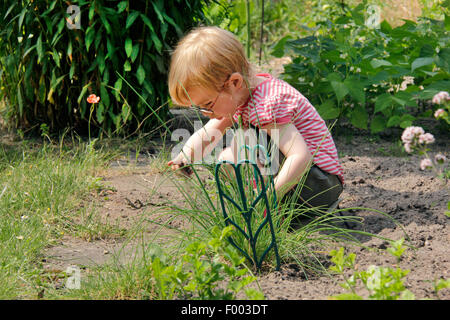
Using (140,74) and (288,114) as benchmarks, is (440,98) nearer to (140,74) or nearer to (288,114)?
(288,114)

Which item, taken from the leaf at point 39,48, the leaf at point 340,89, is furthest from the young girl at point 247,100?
the leaf at point 39,48

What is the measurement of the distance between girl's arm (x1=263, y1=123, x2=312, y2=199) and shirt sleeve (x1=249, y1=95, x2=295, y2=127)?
65 mm

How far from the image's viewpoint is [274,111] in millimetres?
2357

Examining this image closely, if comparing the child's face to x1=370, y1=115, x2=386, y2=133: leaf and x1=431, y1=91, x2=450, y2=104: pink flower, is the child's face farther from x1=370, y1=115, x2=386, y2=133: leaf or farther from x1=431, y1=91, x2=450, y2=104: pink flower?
x1=370, y1=115, x2=386, y2=133: leaf

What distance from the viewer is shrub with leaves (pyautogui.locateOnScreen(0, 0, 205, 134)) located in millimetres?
3779

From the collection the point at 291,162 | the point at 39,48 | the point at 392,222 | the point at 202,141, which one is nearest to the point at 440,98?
the point at 291,162

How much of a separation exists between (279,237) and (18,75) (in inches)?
110

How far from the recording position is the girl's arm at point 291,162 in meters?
2.24

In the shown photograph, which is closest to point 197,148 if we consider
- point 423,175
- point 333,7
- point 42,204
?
point 42,204

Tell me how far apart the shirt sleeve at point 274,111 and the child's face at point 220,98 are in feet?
0.35

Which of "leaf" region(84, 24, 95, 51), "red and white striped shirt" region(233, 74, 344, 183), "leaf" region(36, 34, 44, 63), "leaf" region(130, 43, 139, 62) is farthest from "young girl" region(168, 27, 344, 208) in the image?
"leaf" region(36, 34, 44, 63)

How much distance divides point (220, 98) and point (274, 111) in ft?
0.81

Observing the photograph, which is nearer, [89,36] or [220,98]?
[220,98]
